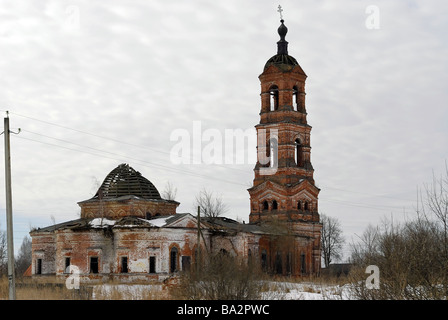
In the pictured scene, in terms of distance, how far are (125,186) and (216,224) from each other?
258 inches

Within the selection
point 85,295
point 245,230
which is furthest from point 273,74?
point 85,295

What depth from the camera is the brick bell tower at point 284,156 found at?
146 ft

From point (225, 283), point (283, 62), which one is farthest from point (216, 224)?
point (225, 283)

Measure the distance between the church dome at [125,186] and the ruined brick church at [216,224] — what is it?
7 centimetres

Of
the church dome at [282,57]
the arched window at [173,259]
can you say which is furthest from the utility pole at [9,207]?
the church dome at [282,57]

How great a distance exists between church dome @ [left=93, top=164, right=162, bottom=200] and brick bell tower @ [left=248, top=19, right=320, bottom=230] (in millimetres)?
8163

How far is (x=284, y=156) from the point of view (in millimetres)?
44594

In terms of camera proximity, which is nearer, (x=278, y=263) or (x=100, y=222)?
(x=100, y=222)

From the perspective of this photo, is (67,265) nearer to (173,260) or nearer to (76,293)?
(173,260)

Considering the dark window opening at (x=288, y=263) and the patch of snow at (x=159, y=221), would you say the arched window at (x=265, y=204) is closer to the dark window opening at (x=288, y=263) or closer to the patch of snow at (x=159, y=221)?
the dark window opening at (x=288, y=263)

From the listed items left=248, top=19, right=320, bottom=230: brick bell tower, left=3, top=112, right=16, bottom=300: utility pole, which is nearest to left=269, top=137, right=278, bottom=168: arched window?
left=248, top=19, right=320, bottom=230: brick bell tower

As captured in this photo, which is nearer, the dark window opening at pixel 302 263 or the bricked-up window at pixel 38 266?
the bricked-up window at pixel 38 266

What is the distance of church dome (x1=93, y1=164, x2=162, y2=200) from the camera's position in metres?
41.2

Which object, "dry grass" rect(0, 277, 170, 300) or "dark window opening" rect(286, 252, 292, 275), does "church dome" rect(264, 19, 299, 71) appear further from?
"dry grass" rect(0, 277, 170, 300)
